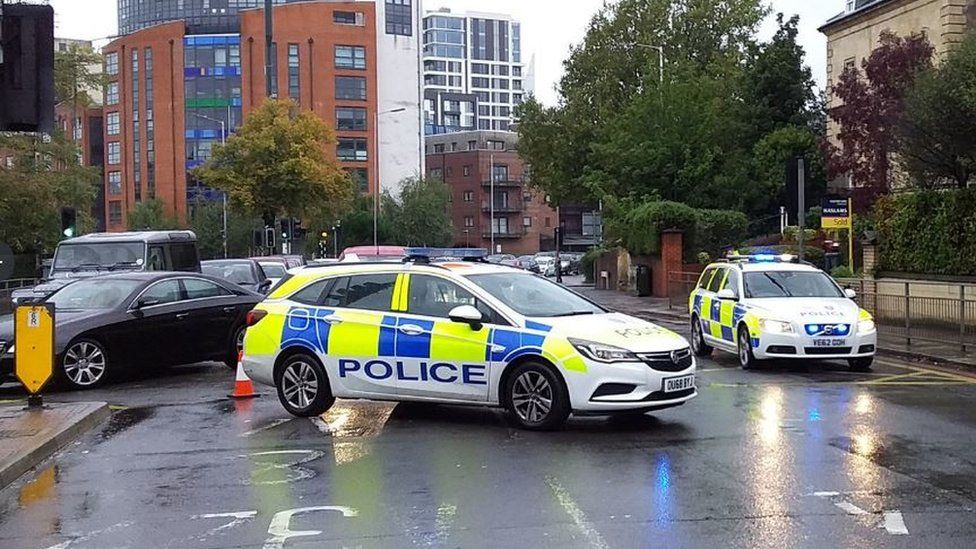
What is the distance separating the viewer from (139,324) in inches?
564

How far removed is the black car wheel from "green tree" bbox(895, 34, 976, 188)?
14.6 m

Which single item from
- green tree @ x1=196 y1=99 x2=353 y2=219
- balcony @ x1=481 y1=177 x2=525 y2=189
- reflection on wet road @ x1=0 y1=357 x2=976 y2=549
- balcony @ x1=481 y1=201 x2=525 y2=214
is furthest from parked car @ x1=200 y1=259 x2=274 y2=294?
balcony @ x1=481 y1=177 x2=525 y2=189

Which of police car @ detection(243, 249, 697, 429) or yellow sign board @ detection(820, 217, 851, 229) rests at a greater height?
yellow sign board @ detection(820, 217, 851, 229)

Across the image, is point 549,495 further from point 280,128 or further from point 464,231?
point 464,231

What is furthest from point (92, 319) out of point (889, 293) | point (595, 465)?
point (889, 293)

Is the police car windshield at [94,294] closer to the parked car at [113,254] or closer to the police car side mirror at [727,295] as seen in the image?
the parked car at [113,254]

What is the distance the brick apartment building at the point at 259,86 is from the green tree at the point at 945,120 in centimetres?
7727

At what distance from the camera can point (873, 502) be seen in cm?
696

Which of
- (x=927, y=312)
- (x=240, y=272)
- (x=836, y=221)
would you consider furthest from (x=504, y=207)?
(x=927, y=312)

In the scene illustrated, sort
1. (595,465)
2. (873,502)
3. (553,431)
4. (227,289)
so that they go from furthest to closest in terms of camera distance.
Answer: (227,289) < (553,431) < (595,465) < (873,502)

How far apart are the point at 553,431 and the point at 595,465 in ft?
4.83

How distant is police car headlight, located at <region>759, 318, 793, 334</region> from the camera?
14.5m

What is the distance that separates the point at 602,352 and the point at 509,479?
2021 millimetres

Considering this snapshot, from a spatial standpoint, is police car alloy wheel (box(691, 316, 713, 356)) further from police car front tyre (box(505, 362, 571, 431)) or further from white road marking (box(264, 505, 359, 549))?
white road marking (box(264, 505, 359, 549))
